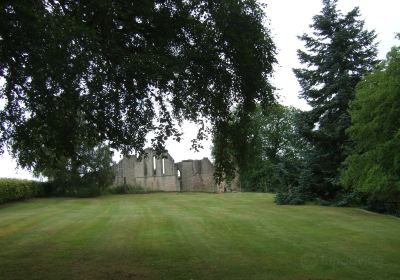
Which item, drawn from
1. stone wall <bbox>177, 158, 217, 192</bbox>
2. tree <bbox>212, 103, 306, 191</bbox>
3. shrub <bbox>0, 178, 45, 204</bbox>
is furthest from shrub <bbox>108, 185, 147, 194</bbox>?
tree <bbox>212, 103, 306, 191</bbox>

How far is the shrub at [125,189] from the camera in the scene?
54331 millimetres

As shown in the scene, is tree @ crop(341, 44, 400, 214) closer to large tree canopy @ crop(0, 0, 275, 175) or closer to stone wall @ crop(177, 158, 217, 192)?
large tree canopy @ crop(0, 0, 275, 175)

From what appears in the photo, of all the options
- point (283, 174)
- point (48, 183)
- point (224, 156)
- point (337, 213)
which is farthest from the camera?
point (48, 183)

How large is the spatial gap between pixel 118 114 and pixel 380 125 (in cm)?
1638

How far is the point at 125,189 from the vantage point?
5541cm

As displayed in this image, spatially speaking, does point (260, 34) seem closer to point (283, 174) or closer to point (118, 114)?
point (118, 114)

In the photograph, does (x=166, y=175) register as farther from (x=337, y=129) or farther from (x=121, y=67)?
(x=121, y=67)

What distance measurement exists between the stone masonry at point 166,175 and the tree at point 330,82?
99.4ft

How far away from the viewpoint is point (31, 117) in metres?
11.5

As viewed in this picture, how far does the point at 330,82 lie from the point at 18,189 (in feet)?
92.7

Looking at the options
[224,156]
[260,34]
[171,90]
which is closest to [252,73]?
[260,34]

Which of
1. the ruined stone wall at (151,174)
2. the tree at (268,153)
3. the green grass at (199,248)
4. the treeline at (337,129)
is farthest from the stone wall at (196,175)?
the green grass at (199,248)

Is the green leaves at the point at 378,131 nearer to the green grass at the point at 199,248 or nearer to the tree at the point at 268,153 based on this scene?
the green grass at the point at 199,248

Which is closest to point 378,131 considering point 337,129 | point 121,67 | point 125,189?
point 337,129
